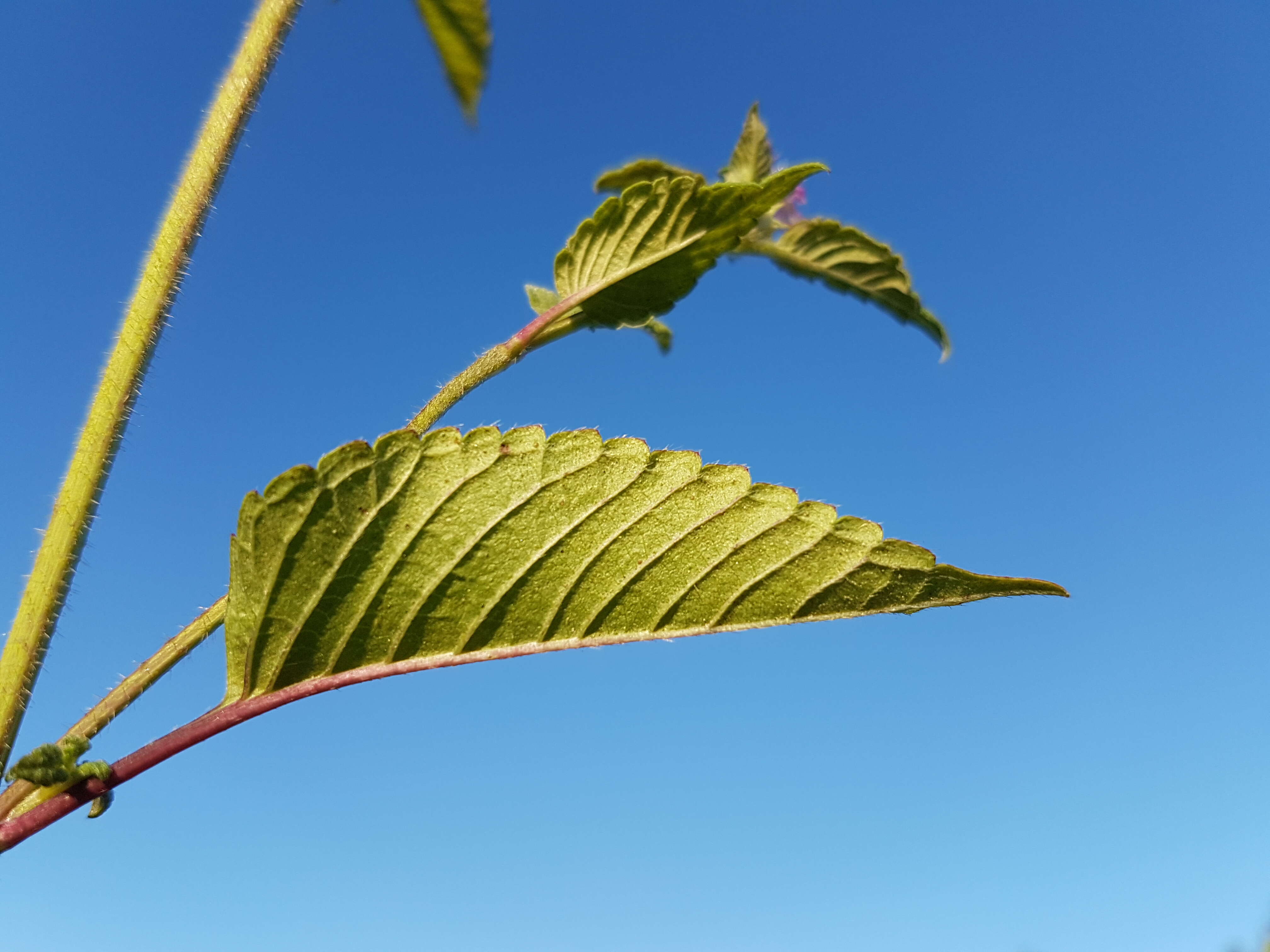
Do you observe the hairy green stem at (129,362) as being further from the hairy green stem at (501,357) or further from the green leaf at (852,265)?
the green leaf at (852,265)

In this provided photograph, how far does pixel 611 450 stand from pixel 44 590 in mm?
563

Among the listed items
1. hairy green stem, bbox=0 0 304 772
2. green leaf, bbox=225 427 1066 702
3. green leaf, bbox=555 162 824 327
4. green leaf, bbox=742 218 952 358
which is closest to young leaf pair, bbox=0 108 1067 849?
green leaf, bbox=225 427 1066 702

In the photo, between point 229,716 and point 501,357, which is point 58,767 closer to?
point 229,716

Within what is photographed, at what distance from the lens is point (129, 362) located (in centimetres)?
87

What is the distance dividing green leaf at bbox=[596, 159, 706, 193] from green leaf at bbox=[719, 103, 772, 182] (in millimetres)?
189

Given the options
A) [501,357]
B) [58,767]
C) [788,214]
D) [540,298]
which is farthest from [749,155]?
[58,767]

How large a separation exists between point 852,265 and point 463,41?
3.68 ft

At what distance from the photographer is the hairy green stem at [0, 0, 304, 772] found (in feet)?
2.67

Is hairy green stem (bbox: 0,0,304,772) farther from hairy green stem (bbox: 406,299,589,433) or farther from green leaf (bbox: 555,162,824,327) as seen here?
green leaf (bbox: 555,162,824,327)

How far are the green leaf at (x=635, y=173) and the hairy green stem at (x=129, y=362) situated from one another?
4.28ft

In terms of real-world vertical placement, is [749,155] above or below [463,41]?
above

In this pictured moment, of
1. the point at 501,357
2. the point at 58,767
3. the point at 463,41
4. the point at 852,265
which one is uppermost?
the point at 852,265

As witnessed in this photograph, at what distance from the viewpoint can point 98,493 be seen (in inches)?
33.9

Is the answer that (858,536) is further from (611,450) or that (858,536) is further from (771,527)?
(611,450)
